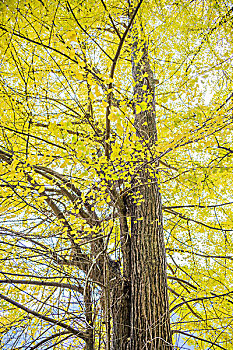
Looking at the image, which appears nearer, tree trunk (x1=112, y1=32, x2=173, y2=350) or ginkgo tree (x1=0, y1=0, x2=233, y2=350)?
ginkgo tree (x1=0, y1=0, x2=233, y2=350)

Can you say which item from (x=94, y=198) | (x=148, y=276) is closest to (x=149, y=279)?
(x=148, y=276)

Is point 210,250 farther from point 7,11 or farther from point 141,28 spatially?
point 7,11

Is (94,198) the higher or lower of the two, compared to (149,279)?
higher

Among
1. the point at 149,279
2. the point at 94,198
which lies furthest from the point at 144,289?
the point at 94,198

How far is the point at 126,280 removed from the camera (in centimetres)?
275

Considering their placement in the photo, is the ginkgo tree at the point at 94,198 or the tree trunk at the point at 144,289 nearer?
the ginkgo tree at the point at 94,198

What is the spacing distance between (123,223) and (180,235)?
2.89 metres

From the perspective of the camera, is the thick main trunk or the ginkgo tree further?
the thick main trunk

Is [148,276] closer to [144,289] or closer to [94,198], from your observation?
[144,289]

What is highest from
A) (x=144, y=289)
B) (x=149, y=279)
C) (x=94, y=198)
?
(x=94, y=198)

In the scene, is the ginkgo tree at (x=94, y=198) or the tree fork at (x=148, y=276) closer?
the ginkgo tree at (x=94, y=198)

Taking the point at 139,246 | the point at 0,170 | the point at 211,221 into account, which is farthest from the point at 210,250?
the point at 0,170

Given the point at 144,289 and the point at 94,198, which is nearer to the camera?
the point at 144,289

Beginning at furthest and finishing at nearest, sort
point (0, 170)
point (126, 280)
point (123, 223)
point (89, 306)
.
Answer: point (123, 223) < point (126, 280) < point (0, 170) < point (89, 306)
